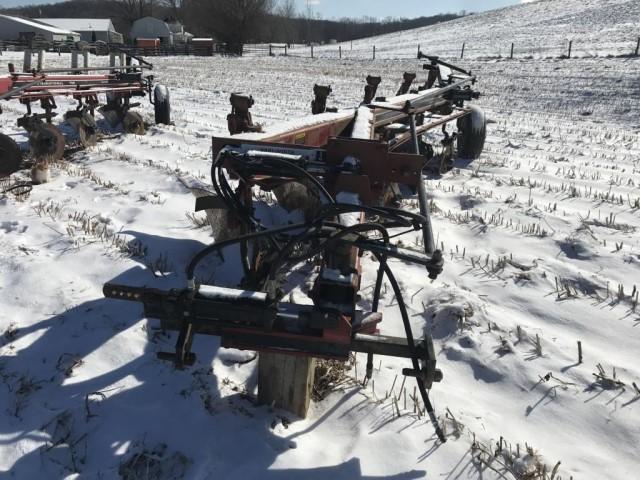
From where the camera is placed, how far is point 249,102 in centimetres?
387

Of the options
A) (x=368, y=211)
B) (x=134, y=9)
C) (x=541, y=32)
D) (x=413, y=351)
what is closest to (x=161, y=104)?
(x=368, y=211)

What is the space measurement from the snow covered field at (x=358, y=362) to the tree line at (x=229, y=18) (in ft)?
174

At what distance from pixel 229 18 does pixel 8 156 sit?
5404 centimetres

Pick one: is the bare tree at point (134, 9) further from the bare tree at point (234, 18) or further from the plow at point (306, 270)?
the plow at point (306, 270)

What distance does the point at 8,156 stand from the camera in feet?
17.7

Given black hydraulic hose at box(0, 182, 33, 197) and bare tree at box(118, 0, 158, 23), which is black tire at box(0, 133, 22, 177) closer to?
black hydraulic hose at box(0, 182, 33, 197)

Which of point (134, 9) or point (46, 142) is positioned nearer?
point (46, 142)

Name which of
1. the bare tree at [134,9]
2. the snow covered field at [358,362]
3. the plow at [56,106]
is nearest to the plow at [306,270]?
the snow covered field at [358,362]

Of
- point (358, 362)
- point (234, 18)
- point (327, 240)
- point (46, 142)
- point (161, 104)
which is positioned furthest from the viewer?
point (234, 18)

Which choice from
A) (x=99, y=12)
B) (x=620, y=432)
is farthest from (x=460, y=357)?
(x=99, y=12)

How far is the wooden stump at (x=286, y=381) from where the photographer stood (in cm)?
232

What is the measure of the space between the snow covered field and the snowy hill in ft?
80.7

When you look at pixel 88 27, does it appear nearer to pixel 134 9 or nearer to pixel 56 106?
pixel 134 9

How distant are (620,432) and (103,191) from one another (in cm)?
486
